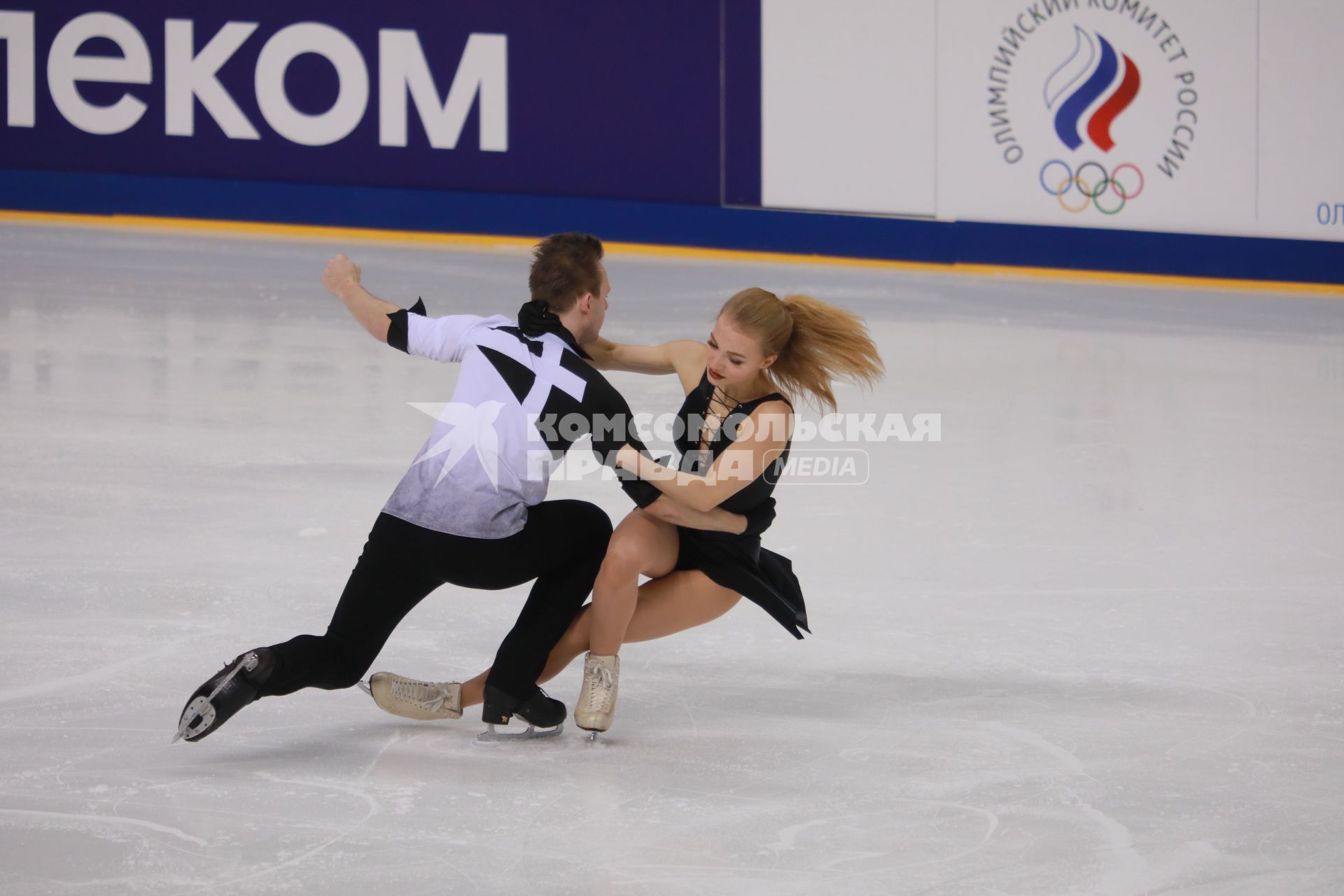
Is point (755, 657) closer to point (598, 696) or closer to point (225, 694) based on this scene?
point (598, 696)

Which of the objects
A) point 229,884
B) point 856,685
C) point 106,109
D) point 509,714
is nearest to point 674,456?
point 856,685

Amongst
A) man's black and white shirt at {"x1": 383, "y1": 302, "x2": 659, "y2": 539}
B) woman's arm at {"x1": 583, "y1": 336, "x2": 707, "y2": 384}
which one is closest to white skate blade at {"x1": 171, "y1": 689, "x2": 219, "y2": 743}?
man's black and white shirt at {"x1": 383, "y1": 302, "x2": 659, "y2": 539}

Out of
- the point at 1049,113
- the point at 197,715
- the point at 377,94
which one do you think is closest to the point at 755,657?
the point at 197,715

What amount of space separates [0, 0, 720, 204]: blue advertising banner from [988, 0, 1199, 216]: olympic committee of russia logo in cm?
182

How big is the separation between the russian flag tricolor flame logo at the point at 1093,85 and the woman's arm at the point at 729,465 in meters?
7.03

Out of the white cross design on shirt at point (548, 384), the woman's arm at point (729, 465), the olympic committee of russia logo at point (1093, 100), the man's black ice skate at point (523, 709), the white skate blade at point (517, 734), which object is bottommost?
the white skate blade at point (517, 734)

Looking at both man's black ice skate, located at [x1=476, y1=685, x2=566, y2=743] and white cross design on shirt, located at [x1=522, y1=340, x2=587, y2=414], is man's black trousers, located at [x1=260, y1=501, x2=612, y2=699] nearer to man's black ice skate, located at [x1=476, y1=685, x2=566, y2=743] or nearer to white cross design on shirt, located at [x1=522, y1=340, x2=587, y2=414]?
man's black ice skate, located at [x1=476, y1=685, x2=566, y2=743]

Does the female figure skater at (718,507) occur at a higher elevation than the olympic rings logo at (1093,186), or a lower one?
lower

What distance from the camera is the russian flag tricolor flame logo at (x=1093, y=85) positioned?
972 cm

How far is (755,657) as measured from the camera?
12.8 feet

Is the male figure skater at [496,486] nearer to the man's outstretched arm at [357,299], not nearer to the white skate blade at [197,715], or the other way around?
the man's outstretched arm at [357,299]

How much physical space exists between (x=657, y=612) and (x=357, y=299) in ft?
2.84

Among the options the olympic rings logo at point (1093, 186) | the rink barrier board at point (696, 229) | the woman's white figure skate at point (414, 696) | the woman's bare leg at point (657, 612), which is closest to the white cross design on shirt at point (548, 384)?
the woman's bare leg at point (657, 612)

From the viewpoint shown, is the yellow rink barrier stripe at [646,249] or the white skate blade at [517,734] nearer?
the white skate blade at [517,734]
